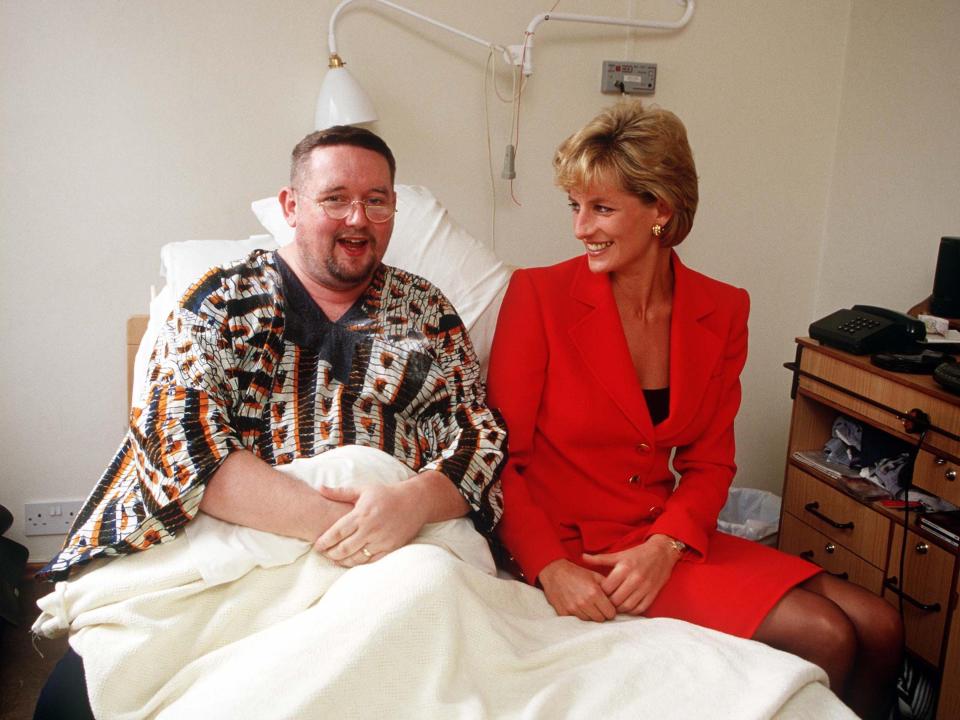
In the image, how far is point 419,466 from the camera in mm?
1508

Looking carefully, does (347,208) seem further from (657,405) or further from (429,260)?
(657,405)

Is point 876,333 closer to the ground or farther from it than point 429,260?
closer to the ground

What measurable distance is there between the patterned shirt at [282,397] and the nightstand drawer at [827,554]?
97 cm

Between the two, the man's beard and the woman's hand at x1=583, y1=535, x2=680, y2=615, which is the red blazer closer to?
the woman's hand at x1=583, y1=535, x2=680, y2=615

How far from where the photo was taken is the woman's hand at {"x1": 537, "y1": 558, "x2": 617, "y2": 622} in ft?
4.45

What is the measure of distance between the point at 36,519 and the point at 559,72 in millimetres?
1876

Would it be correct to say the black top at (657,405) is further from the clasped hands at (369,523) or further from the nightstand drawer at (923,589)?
the nightstand drawer at (923,589)

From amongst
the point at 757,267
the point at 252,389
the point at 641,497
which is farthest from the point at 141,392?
the point at 757,267

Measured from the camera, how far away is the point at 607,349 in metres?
1.56

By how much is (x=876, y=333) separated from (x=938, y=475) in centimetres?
39

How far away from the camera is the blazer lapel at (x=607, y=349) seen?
1.54m

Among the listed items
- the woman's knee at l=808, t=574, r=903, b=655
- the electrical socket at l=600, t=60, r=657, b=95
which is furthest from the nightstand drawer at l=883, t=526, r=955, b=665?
the electrical socket at l=600, t=60, r=657, b=95

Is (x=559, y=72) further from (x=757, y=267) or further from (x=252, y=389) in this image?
(x=252, y=389)

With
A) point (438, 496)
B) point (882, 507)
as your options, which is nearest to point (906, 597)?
point (882, 507)
